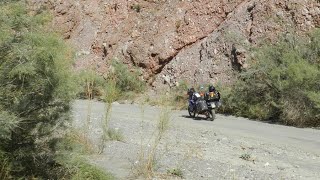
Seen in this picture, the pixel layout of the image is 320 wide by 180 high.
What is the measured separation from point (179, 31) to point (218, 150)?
20.1 metres

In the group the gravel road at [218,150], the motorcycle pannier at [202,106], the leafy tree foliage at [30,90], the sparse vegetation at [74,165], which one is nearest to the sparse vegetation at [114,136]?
the gravel road at [218,150]

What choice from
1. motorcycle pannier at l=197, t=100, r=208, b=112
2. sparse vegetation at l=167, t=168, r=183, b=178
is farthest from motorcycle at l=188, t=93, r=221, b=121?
sparse vegetation at l=167, t=168, r=183, b=178

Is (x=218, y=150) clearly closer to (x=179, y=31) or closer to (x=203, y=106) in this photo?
(x=203, y=106)

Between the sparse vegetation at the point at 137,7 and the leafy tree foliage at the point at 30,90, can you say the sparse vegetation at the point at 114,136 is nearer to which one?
the leafy tree foliage at the point at 30,90

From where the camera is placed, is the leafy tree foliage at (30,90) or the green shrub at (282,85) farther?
the green shrub at (282,85)

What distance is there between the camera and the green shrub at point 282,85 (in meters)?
17.5

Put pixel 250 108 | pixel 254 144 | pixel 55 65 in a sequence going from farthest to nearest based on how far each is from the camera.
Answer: pixel 250 108 < pixel 254 144 < pixel 55 65

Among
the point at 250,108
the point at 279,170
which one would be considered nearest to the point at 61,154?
the point at 279,170

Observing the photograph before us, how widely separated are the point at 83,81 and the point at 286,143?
6850 mm

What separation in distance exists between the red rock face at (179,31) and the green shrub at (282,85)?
280 centimetres

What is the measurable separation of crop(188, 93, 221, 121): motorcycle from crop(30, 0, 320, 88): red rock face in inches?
262

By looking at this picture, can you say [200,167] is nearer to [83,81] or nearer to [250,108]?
[83,81]

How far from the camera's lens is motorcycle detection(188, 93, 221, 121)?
17.7m

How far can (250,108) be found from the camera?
783 inches
